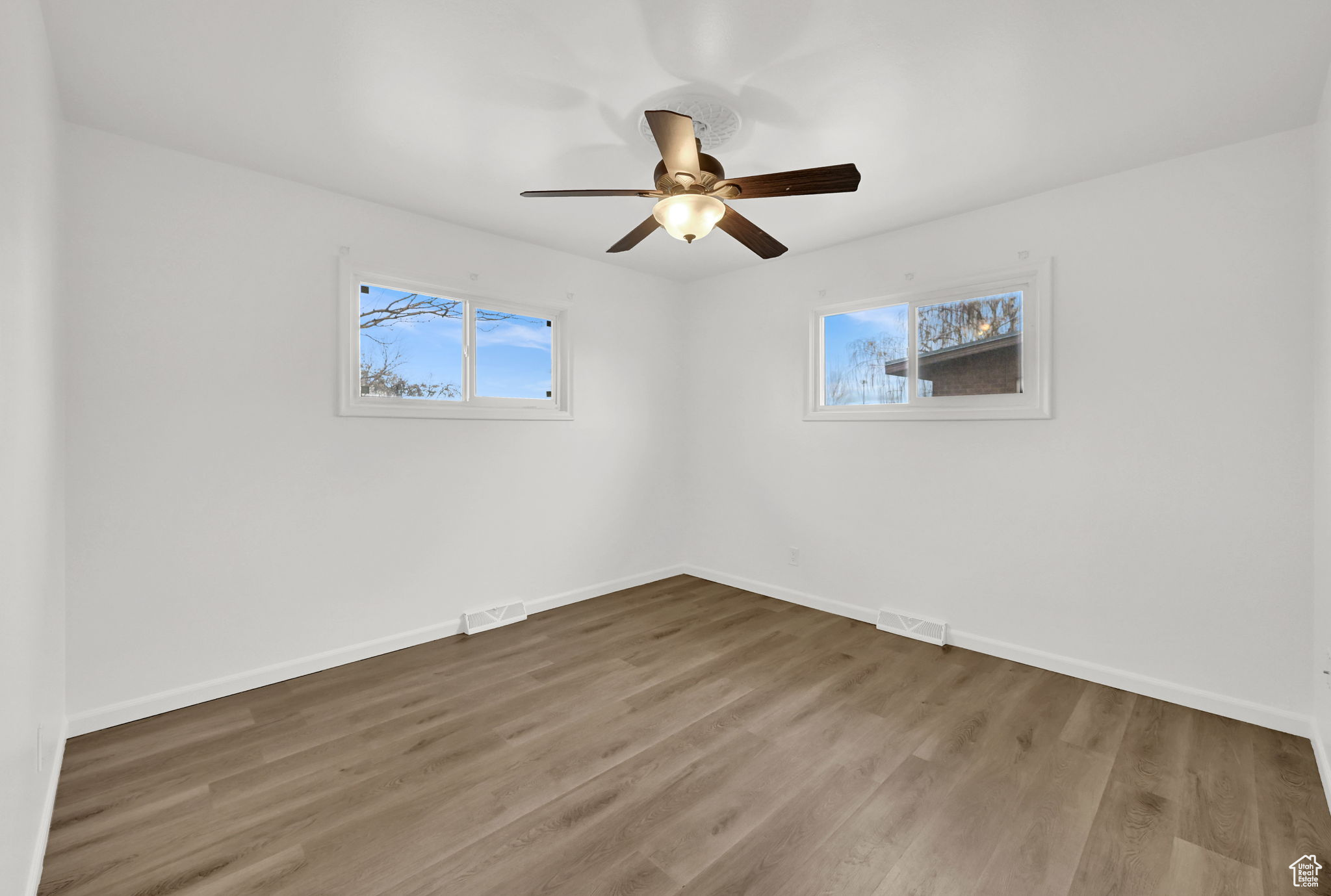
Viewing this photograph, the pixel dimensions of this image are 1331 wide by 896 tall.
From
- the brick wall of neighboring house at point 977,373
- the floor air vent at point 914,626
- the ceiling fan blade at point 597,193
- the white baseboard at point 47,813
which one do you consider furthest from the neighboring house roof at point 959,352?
the white baseboard at point 47,813

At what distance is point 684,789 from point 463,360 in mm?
2737

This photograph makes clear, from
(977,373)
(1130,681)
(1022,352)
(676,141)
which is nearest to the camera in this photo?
(676,141)

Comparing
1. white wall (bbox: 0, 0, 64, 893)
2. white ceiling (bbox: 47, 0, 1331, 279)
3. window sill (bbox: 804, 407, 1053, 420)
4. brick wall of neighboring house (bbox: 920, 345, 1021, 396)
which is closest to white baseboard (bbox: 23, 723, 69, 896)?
white wall (bbox: 0, 0, 64, 893)

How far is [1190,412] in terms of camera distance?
262 centimetres

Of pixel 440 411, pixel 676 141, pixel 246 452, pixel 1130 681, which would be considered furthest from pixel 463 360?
pixel 1130 681

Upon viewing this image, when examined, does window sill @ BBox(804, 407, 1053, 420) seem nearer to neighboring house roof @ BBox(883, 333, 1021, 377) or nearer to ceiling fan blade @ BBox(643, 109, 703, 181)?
neighboring house roof @ BBox(883, 333, 1021, 377)

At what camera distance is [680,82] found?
209cm

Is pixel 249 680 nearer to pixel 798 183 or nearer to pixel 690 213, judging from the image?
pixel 690 213

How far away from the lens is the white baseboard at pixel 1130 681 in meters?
2.42

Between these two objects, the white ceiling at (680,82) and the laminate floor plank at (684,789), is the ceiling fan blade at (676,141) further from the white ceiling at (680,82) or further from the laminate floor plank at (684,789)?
the laminate floor plank at (684,789)

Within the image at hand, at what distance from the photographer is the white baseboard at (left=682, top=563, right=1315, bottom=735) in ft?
7.93

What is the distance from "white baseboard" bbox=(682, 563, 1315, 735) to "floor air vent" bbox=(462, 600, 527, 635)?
2.08 m

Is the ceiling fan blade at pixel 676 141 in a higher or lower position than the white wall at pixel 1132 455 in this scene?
higher
